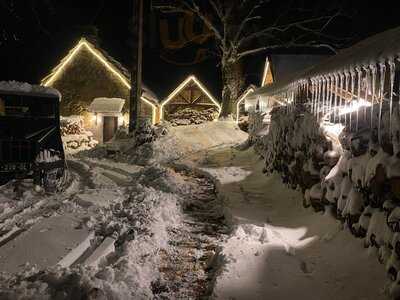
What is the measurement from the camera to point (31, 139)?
1081 centimetres

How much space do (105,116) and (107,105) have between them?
2.61 ft

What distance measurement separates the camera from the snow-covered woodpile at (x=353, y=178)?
4766 mm

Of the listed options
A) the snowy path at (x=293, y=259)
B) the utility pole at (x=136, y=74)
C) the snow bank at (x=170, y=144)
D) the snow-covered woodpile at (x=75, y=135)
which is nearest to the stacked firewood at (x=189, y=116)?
the snow-covered woodpile at (x=75, y=135)

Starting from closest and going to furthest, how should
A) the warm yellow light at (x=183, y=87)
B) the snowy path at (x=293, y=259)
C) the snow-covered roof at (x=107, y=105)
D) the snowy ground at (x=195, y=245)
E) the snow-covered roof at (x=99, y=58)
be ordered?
the snowy ground at (x=195, y=245)
the snowy path at (x=293, y=259)
the snow-covered roof at (x=107, y=105)
the snow-covered roof at (x=99, y=58)
the warm yellow light at (x=183, y=87)

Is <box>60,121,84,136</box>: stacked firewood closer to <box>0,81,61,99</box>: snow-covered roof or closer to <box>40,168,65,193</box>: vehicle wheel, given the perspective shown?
<box>0,81,61,99</box>: snow-covered roof

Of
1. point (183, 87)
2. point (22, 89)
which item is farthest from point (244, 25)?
point (22, 89)

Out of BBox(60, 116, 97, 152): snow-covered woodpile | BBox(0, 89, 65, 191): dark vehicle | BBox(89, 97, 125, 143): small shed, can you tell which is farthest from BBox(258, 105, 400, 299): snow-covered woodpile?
BBox(89, 97, 125, 143): small shed

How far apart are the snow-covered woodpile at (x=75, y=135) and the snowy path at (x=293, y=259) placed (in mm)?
18028

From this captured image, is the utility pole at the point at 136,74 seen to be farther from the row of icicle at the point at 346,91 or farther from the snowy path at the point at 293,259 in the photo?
the snowy path at the point at 293,259

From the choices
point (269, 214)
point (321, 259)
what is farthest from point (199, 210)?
point (321, 259)

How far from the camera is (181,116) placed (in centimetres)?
3244

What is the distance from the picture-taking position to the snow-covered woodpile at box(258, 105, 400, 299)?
4766 mm

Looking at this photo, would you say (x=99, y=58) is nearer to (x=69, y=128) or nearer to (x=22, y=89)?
(x=69, y=128)

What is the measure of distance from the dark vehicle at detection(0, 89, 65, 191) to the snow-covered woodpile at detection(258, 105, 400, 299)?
6.31 m
